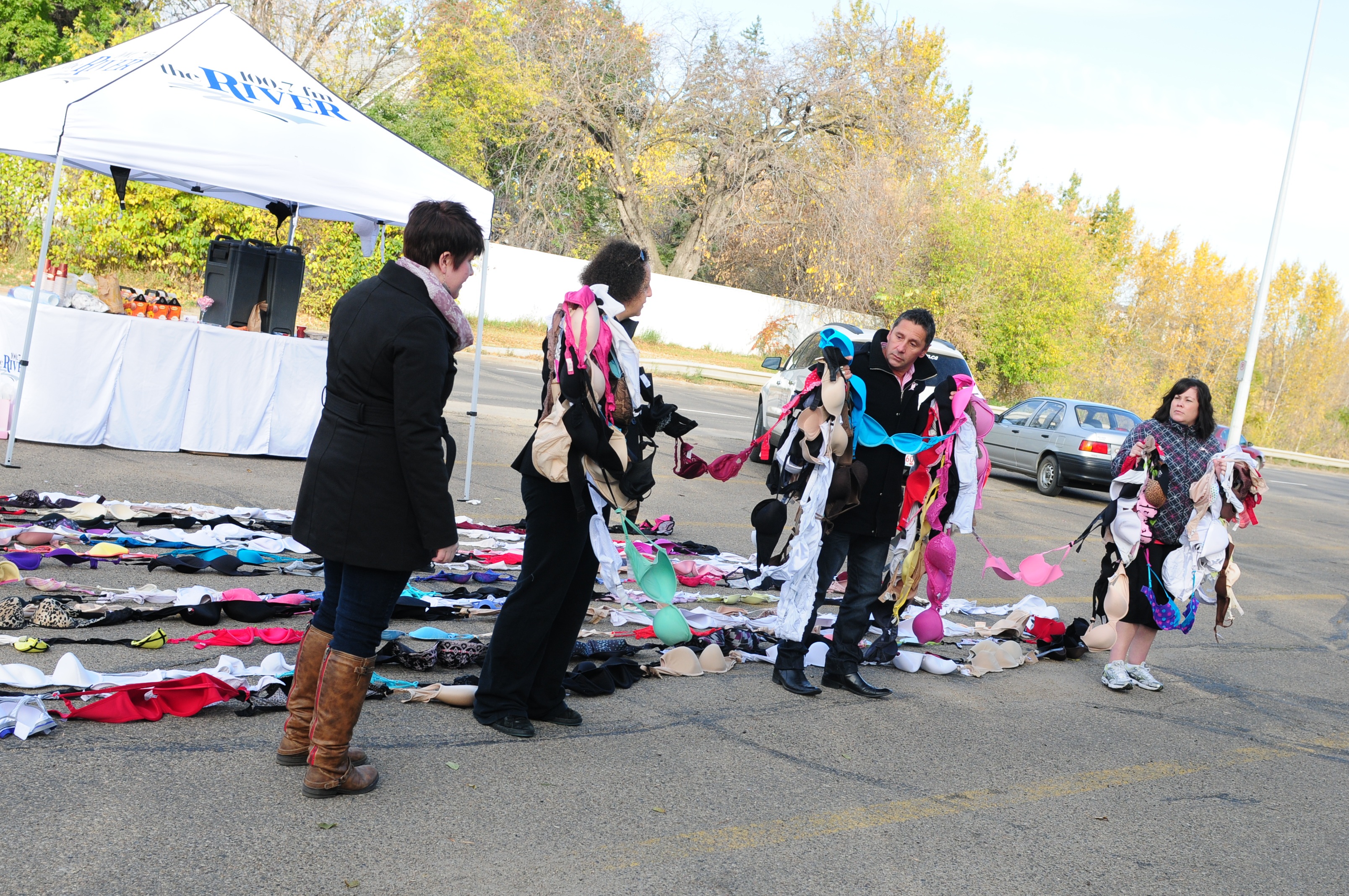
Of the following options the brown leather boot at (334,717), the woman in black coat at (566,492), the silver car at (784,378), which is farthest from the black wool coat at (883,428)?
the silver car at (784,378)

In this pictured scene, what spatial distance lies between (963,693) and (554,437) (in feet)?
9.72

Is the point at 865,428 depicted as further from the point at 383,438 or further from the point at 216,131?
the point at 216,131

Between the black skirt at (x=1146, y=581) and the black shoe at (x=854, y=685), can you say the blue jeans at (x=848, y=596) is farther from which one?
the black skirt at (x=1146, y=581)

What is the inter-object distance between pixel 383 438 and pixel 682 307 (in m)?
31.0

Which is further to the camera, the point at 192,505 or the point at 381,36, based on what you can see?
the point at 381,36

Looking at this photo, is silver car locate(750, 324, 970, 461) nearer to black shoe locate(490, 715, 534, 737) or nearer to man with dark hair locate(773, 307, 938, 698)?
man with dark hair locate(773, 307, 938, 698)

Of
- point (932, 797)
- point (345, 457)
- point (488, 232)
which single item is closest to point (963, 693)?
point (932, 797)

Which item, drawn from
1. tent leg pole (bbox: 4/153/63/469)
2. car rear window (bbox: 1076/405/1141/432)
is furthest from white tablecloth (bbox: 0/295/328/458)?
car rear window (bbox: 1076/405/1141/432)

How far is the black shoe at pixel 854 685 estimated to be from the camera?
206 inches

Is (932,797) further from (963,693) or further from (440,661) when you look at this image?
(440,661)

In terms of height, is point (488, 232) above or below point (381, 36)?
below

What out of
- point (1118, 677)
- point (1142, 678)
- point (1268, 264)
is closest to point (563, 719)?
point (1118, 677)

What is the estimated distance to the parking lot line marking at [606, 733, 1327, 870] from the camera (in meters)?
3.40

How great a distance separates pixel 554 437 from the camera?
387 cm
